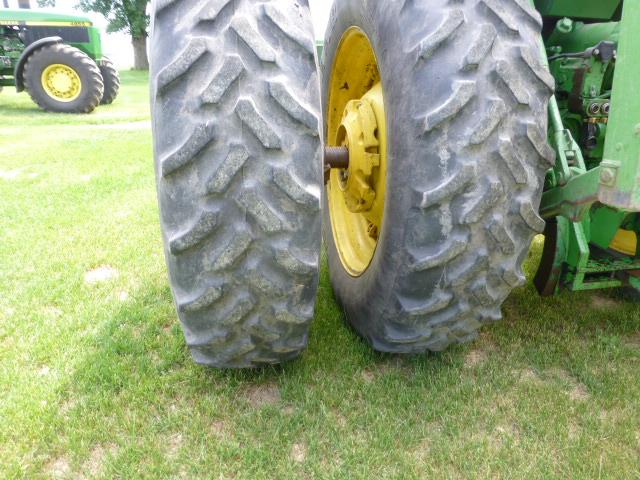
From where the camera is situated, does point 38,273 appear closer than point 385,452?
No

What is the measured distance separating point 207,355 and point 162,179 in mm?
711

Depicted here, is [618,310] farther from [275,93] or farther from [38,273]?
[38,273]

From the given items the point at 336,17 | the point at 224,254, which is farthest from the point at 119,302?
the point at 336,17

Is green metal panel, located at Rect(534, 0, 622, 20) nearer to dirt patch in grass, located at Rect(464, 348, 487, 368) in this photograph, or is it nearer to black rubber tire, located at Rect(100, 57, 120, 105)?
dirt patch in grass, located at Rect(464, 348, 487, 368)

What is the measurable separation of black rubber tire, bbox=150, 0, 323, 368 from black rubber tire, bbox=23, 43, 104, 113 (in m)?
11.7

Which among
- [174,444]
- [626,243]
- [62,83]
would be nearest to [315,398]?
[174,444]

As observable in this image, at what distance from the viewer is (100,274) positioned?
347 cm

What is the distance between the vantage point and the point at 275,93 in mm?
1515

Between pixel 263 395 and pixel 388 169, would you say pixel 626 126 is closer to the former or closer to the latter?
pixel 388 169

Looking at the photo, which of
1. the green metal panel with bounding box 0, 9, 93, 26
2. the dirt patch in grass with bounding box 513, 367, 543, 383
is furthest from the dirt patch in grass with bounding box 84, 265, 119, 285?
the green metal panel with bounding box 0, 9, 93, 26

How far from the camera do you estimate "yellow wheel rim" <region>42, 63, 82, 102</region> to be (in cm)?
1205

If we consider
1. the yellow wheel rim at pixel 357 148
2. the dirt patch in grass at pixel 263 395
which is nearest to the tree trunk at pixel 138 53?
the yellow wheel rim at pixel 357 148

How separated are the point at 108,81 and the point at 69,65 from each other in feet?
6.56


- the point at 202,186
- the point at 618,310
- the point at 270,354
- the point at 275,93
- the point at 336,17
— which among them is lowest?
the point at 618,310
